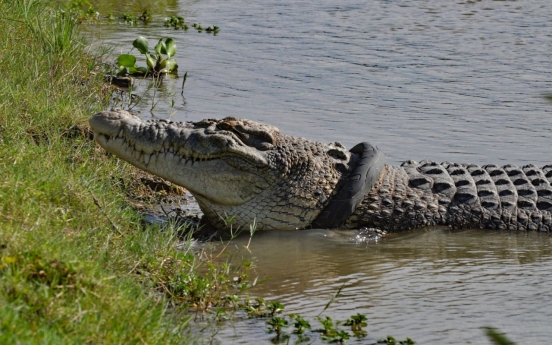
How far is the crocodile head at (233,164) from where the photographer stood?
5520 millimetres

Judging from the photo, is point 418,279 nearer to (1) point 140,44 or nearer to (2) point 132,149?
(2) point 132,149

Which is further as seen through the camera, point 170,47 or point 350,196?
point 170,47

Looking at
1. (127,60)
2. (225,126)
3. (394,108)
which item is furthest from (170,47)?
(225,126)

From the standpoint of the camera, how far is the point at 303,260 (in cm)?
521

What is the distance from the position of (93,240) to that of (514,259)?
259 centimetres

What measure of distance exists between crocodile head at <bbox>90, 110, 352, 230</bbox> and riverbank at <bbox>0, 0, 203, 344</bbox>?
0.29 metres

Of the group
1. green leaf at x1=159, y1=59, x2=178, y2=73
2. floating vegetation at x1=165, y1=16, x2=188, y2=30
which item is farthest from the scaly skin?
floating vegetation at x1=165, y1=16, x2=188, y2=30

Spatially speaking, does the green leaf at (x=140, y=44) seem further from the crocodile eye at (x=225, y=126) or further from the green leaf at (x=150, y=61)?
the crocodile eye at (x=225, y=126)

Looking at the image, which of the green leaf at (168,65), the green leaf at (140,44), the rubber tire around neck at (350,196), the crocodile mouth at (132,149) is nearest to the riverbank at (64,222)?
the crocodile mouth at (132,149)

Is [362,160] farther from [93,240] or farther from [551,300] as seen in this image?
[93,240]

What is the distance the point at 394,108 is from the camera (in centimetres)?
874

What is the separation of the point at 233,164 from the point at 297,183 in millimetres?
436

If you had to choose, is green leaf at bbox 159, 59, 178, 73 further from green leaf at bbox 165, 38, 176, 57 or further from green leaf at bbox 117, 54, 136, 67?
green leaf at bbox 117, 54, 136, 67

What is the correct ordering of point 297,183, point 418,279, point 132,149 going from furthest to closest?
1. point 297,183
2. point 132,149
3. point 418,279
